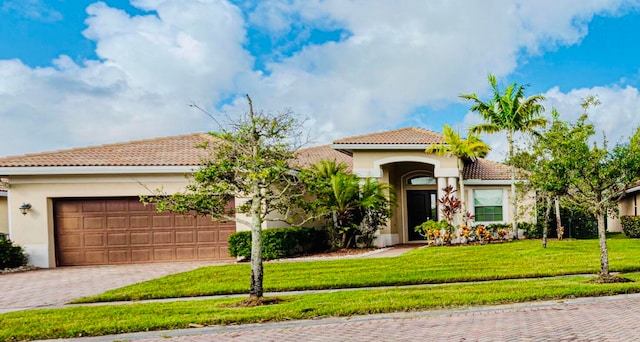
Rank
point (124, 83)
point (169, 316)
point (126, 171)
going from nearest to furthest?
point (169, 316) < point (124, 83) < point (126, 171)

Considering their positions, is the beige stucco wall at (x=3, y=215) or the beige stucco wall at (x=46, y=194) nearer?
the beige stucco wall at (x=46, y=194)

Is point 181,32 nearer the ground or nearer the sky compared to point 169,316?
nearer the sky

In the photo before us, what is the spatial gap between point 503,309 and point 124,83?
13460 millimetres

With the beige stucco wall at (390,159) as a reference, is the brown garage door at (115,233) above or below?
below

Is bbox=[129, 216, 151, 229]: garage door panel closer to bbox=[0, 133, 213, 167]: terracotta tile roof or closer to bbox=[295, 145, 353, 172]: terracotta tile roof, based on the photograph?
bbox=[0, 133, 213, 167]: terracotta tile roof

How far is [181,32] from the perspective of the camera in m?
16.5

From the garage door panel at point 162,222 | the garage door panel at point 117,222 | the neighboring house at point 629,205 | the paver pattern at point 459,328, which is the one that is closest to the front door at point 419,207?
the neighboring house at point 629,205

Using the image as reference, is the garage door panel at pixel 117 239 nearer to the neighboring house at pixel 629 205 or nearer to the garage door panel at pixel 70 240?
the garage door panel at pixel 70 240

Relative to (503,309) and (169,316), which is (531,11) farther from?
(169,316)

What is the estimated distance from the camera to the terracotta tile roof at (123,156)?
1894 cm

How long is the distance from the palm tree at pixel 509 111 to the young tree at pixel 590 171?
1316cm

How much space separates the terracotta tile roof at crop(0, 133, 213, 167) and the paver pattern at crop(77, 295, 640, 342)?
38.5ft

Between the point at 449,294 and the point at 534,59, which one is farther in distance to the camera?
the point at 534,59

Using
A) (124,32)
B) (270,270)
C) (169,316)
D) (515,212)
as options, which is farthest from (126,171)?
(515,212)
